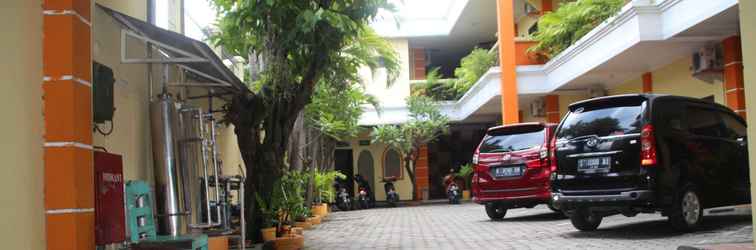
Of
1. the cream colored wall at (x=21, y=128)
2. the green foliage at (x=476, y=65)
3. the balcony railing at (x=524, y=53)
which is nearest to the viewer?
the cream colored wall at (x=21, y=128)

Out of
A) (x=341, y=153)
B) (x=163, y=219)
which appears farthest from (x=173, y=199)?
(x=341, y=153)

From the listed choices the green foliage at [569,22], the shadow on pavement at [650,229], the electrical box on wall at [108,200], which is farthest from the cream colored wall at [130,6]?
the green foliage at [569,22]

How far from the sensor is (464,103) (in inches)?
1051

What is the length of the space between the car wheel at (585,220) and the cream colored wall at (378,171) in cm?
2103

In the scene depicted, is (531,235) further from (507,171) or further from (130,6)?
(130,6)

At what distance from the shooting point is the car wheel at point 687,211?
8742 mm

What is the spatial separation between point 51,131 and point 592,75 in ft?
→ 46.9

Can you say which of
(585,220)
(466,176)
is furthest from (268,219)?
(466,176)

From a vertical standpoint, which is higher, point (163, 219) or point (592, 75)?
point (592, 75)

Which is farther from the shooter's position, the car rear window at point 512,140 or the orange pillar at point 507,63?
the orange pillar at point 507,63

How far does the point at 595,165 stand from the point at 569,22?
925 centimetres

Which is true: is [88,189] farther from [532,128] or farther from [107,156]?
[532,128]

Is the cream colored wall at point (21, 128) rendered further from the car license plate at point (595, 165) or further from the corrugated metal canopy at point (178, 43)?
the car license plate at point (595, 165)

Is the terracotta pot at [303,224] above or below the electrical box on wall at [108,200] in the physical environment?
below
